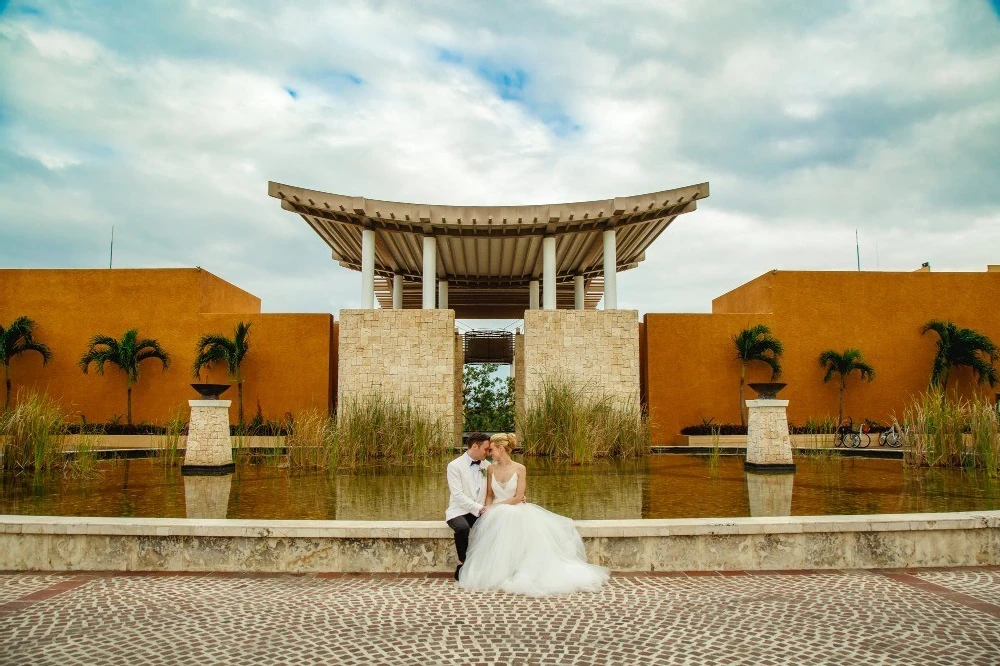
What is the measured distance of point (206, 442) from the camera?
8.57 m

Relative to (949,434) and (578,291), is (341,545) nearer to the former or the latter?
(949,434)

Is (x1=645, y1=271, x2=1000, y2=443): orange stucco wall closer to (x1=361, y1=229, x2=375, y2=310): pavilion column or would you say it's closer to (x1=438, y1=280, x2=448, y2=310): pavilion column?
(x1=438, y1=280, x2=448, y2=310): pavilion column

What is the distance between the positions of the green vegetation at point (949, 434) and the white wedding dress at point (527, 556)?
21.8 feet

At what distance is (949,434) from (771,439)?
92.3 inches

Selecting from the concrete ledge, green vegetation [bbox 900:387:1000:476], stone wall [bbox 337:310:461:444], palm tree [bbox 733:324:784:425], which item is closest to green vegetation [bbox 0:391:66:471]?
the concrete ledge

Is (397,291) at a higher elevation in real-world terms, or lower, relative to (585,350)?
higher

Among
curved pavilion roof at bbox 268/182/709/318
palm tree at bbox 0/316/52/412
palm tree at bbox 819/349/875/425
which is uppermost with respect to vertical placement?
curved pavilion roof at bbox 268/182/709/318

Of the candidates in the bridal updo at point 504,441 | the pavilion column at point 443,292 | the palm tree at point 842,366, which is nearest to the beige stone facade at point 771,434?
the bridal updo at point 504,441

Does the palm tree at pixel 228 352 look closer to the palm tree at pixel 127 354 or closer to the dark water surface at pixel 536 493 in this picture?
the palm tree at pixel 127 354

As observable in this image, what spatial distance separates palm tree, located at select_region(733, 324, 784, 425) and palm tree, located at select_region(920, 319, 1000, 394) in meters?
3.72

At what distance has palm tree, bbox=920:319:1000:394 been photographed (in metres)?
15.4

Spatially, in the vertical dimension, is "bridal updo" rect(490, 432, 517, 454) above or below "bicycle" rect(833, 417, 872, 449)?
above

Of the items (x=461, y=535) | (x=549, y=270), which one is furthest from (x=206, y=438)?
(x=549, y=270)

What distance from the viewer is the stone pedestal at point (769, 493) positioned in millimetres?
5262
